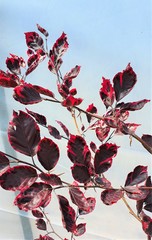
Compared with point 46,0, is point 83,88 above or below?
below

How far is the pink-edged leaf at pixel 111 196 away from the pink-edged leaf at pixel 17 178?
0.13 metres

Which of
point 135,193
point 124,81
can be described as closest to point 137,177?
point 135,193

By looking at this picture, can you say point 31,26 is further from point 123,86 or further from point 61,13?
point 123,86

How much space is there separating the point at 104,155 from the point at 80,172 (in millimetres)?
49

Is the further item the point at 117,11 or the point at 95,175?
the point at 117,11

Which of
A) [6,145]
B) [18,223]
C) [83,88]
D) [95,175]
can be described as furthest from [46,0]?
[18,223]

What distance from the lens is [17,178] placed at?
0.39 m

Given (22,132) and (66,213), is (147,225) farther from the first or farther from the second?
(22,132)

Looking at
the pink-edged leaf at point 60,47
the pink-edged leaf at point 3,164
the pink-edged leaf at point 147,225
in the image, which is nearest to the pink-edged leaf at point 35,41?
the pink-edged leaf at point 60,47

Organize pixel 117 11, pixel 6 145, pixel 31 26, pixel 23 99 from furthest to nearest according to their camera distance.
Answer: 1. pixel 6 145
2. pixel 31 26
3. pixel 117 11
4. pixel 23 99

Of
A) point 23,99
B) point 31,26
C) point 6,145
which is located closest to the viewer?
point 23,99

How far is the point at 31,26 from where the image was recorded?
3.76 ft

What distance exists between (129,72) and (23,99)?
7.2 inches

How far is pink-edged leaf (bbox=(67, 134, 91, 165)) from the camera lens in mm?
429
